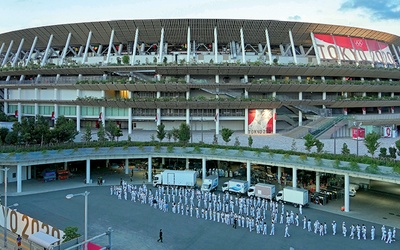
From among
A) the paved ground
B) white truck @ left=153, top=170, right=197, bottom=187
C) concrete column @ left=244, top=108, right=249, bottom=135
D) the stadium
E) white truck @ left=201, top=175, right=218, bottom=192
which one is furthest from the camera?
concrete column @ left=244, top=108, right=249, bottom=135

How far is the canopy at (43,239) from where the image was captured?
906 inches

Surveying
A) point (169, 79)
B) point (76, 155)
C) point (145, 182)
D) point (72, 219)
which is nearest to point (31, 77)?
point (169, 79)

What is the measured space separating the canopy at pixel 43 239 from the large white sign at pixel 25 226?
0.76 meters

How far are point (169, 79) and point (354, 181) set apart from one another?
128 feet

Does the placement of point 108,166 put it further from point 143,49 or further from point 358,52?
point 358,52

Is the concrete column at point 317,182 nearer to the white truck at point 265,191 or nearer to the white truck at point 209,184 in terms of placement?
the white truck at point 265,191

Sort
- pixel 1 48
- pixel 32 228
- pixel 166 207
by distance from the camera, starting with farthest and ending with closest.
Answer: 1. pixel 1 48
2. pixel 166 207
3. pixel 32 228

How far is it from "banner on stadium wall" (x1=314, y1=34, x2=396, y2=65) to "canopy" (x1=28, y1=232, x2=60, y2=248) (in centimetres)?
6726

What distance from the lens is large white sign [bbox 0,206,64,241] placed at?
982 inches

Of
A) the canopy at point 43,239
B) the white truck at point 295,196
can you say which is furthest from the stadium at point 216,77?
the canopy at point 43,239

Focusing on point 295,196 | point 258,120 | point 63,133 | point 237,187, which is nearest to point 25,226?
point 237,187

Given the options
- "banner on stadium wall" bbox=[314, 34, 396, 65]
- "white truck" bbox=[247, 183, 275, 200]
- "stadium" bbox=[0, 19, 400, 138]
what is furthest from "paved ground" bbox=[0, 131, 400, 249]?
"banner on stadium wall" bbox=[314, 34, 396, 65]

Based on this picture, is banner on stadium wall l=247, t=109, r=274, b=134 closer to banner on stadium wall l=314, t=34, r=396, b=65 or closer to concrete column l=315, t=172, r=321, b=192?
banner on stadium wall l=314, t=34, r=396, b=65

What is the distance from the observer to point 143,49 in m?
77.9
